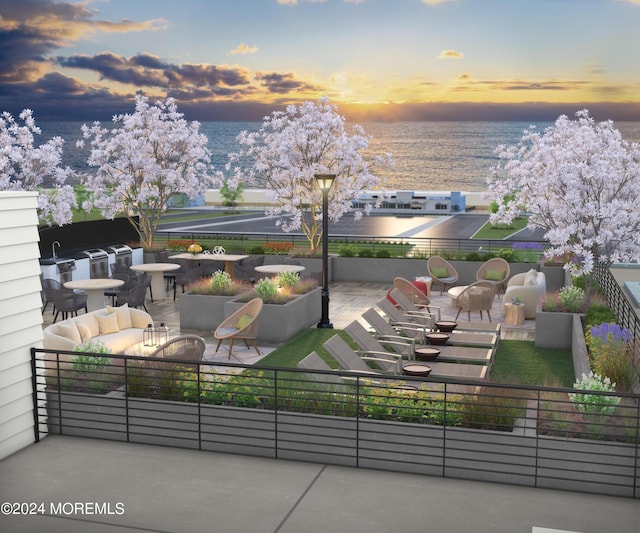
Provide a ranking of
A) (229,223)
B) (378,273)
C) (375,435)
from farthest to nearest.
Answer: (229,223)
(378,273)
(375,435)

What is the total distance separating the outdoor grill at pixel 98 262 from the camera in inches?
841

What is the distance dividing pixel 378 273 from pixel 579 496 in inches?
642

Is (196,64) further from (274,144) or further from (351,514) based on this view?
(351,514)

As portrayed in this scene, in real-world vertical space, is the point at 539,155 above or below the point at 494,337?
above

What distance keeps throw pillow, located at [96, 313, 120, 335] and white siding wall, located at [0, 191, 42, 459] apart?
15.8 feet

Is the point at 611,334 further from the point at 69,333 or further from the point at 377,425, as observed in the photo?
the point at 69,333

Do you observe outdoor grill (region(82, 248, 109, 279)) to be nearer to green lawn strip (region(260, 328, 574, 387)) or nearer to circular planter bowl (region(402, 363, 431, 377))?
green lawn strip (region(260, 328, 574, 387))

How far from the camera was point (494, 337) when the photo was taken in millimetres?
14250

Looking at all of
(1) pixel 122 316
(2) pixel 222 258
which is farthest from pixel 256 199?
(1) pixel 122 316

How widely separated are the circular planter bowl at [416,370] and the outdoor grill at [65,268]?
37.2ft

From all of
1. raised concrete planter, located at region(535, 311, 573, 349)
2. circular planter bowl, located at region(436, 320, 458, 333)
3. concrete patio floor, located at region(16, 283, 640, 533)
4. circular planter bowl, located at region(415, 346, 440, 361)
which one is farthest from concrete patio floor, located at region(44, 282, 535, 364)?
concrete patio floor, located at region(16, 283, 640, 533)

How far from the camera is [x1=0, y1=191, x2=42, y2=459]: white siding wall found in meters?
7.99

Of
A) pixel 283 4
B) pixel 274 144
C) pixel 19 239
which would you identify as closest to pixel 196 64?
pixel 283 4

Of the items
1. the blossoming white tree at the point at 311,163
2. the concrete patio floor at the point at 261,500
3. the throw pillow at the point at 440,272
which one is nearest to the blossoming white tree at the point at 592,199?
the throw pillow at the point at 440,272
